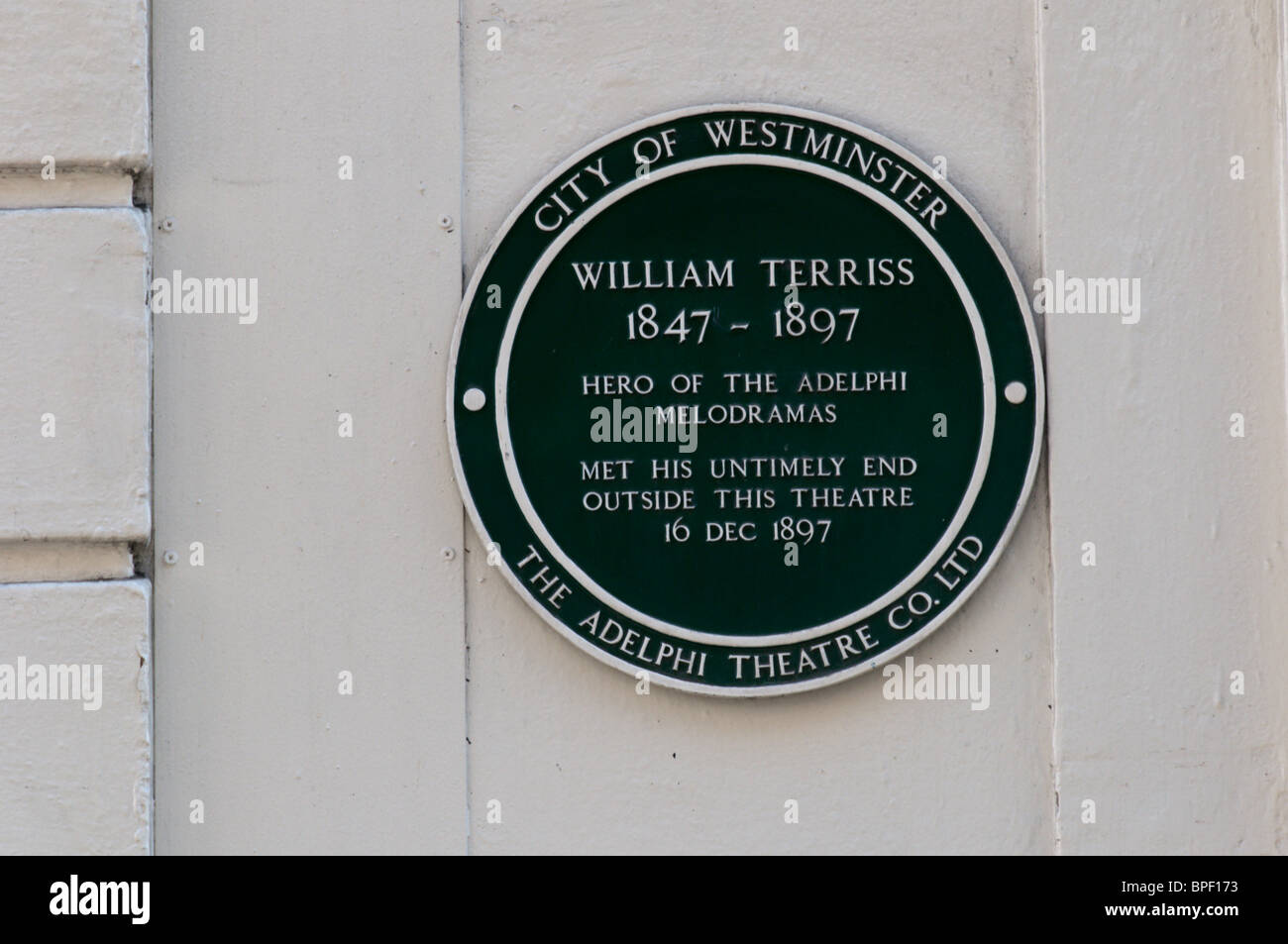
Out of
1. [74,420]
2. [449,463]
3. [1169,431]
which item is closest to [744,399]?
[449,463]

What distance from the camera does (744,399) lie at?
12.1 feet

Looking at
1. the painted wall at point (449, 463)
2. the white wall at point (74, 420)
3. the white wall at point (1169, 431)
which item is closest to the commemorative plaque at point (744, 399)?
the painted wall at point (449, 463)

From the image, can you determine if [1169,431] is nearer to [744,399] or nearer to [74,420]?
[744,399]

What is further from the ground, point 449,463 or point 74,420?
point 74,420

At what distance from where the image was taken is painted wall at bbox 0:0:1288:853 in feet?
11.9

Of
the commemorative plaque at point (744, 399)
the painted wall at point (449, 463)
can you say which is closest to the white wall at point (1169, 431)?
the painted wall at point (449, 463)

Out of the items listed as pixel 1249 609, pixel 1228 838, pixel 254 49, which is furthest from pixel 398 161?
pixel 1228 838

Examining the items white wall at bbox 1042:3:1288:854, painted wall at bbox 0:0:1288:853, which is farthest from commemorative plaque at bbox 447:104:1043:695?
white wall at bbox 1042:3:1288:854

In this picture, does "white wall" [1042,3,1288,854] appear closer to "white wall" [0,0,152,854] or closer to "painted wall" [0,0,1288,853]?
"painted wall" [0,0,1288,853]

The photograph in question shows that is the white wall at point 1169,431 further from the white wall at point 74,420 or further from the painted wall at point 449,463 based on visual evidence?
the white wall at point 74,420

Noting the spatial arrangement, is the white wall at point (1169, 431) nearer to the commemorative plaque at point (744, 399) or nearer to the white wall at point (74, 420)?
the commemorative plaque at point (744, 399)

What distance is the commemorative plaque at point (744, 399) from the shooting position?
11.9 feet

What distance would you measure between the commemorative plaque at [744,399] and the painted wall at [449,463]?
10 cm

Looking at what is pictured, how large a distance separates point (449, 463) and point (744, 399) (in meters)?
0.73
